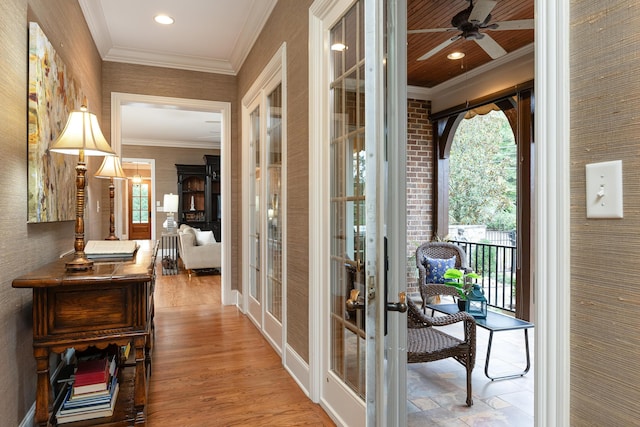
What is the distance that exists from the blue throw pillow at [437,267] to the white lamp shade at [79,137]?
3.73 meters

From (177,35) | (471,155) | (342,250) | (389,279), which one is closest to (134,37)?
(177,35)

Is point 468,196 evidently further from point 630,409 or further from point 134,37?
point 630,409

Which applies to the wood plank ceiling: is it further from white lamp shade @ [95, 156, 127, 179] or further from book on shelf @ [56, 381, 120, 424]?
book on shelf @ [56, 381, 120, 424]

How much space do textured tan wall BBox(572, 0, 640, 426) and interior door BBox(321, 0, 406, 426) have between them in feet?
1.70

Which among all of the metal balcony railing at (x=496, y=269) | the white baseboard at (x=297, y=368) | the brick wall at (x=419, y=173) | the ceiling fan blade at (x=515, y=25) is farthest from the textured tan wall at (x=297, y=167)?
the metal balcony railing at (x=496, y=269)

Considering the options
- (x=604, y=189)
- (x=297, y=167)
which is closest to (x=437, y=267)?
(x=297, y=167)

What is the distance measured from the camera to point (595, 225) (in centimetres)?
85

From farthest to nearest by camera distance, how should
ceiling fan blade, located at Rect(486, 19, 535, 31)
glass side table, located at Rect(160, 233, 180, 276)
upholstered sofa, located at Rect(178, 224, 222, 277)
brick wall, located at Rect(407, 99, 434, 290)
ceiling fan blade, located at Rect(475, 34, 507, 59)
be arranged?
glass side table, located at Rect(160, 233, 180, 276) < upholstered sofa, located at Rect(178, 224, 222, 277) < brick wall, located at Rect(407, 99, 434, 290) < ceiling fan blade, located at Rect(475, 34, 507, 59) < ceiling fan blade, located at Rect(486, 19, 535, 31)

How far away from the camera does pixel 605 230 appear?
32.5 inches

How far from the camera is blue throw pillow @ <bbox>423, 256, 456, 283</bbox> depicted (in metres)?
4.77

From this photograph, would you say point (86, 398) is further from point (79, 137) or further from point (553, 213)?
point (553, 213)

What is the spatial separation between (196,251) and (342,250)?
5489 millimetres

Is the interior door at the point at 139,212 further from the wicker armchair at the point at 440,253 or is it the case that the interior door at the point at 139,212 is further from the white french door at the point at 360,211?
the white french door at the point at 360,211

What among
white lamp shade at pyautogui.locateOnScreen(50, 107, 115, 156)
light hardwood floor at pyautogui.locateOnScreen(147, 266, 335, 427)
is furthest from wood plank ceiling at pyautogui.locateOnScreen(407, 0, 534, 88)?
light hardwood floor at pyautogui.locateOnScreen(147, 266, 335, 427)
